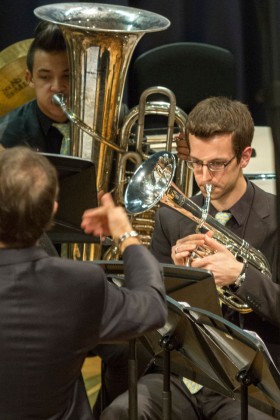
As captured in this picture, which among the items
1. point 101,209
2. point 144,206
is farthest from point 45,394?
point 144,206

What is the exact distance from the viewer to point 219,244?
2.73 meters

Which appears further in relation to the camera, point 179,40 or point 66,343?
point 179,40

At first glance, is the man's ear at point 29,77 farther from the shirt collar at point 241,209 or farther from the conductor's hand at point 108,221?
the conductor's hand at point 108,221

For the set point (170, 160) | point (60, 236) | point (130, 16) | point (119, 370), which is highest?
point (130, 16)

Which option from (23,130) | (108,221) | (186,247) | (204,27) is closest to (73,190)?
(186,247)

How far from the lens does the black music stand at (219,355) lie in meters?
2.25

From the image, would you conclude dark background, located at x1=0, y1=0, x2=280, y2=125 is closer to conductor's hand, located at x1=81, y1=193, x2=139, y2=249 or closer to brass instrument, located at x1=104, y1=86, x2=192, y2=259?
brass instrument, located at x1=104, y1=86, x2=192, y2=259

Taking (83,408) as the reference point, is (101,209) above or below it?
above

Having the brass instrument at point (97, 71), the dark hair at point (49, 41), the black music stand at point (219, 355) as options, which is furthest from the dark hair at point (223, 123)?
the dark hair at point (49, 41)

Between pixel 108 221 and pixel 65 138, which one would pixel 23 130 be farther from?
pixel 108 221

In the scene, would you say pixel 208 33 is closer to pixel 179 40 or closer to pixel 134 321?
pixel 179 40

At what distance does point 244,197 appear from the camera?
302 cm

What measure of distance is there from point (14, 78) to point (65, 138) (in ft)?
1.54

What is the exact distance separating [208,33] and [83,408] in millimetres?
3090
